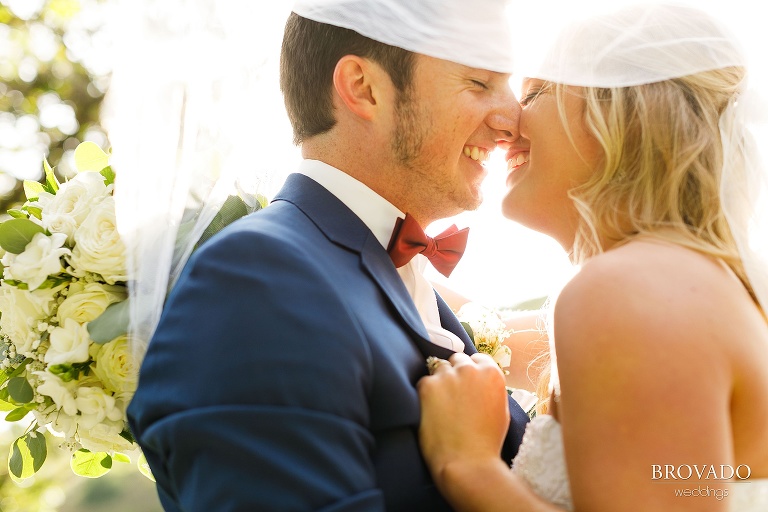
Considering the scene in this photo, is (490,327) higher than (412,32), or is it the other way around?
(412,32)

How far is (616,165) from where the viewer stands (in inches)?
96.9

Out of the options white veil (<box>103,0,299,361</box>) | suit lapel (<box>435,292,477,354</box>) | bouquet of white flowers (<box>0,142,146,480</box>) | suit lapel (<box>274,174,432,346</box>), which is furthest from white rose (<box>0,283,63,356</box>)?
suit lapel (<box>435,292,477,354</box>)

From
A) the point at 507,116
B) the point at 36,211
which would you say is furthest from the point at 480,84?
the point at 36,211

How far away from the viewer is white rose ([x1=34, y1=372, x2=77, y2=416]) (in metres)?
2.41

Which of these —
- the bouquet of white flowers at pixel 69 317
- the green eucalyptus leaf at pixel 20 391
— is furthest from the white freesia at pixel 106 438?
the green eucalyptus leaf at pixel 20 391

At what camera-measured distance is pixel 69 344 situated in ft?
7.95

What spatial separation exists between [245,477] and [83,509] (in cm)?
972

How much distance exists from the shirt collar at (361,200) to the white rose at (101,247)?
69 cm

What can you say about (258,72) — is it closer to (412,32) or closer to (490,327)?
(412,32)

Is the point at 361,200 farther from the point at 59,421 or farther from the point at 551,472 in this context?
the point at 59,421

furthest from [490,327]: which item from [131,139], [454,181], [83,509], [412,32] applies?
[83,509]

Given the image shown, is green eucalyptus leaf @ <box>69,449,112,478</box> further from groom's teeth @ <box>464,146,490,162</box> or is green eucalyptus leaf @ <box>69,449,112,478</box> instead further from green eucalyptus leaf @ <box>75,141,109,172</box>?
groom's teeth @ <box>464,146,490,162</box>

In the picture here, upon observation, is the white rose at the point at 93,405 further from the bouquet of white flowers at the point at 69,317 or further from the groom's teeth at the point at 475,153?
the groom's teeth at the point at 475,153

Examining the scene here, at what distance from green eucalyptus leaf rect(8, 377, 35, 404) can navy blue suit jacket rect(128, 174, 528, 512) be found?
559 mm
